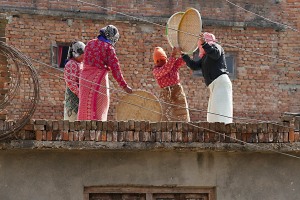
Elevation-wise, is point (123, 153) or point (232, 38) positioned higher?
point (232, 38)

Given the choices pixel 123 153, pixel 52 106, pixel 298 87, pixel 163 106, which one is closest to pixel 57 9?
pixel 52 106

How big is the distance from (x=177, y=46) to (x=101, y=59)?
1.15m

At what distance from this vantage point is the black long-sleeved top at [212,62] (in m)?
15.1

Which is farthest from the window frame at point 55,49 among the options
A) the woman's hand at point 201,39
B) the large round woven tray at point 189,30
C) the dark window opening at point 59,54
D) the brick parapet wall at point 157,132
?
the brick parapet wall at point 157,132

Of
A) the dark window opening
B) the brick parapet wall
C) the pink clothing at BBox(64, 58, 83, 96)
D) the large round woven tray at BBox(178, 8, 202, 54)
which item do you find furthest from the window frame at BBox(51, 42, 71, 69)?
the brick parapet wall

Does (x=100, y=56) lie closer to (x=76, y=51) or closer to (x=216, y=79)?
(x=76, y=51)

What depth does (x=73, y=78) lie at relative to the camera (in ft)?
51.2

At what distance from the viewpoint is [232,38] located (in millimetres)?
25562

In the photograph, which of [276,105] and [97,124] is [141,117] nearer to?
[97,124]

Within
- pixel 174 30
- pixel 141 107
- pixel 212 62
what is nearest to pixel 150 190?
pixel 141 107

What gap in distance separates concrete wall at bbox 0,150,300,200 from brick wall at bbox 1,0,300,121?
992 centimetres

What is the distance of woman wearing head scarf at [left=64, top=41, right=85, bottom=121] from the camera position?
1554 cm

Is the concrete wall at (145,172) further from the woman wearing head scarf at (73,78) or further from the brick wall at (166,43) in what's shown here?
the brick wall at (166,43)

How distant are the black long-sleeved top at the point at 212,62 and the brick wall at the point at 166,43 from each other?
8.62m
